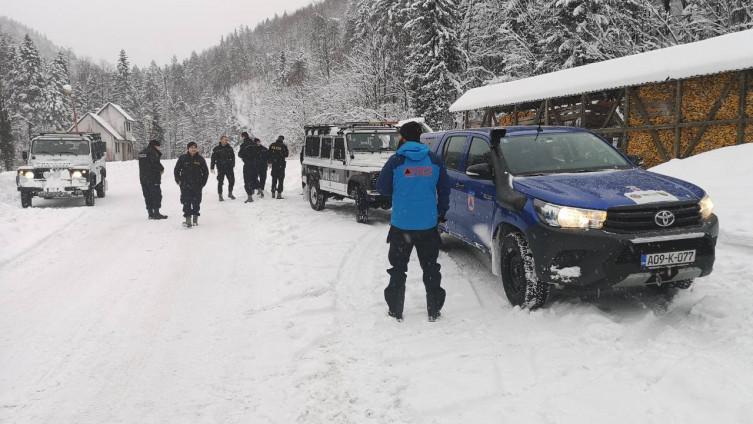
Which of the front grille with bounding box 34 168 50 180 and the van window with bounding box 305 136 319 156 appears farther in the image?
the front grille with bounding box 34 168 50 180

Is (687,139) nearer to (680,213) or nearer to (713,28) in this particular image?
(680,213)

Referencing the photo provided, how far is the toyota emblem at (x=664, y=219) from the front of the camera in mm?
4457

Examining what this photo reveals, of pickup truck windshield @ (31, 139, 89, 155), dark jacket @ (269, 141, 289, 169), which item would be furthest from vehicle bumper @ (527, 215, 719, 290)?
pickup truck windshield @ (31, 139, 89, 155)

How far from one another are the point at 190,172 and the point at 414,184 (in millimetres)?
7828

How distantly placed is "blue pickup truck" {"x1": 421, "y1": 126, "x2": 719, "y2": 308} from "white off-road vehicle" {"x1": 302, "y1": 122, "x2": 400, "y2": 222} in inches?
198

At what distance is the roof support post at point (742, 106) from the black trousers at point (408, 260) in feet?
36.7

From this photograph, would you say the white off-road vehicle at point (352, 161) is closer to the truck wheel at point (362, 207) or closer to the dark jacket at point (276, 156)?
the truck wheel at point (362, 207)

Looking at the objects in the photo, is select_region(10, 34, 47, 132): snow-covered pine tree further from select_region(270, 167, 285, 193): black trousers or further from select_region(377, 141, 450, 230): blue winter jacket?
select_region(377, 141, 450, 230): blue winter jacket

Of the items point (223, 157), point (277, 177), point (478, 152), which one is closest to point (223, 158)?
point (223, 157)

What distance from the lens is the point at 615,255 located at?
436 centimetres

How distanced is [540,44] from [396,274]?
85.2 ft

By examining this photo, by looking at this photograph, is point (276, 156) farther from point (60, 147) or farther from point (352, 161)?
point (60, 147)

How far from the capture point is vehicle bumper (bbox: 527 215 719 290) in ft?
14.4

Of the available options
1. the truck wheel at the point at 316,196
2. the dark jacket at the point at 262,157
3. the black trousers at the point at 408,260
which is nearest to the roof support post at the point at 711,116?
the truck wheel at the point at 316,196
